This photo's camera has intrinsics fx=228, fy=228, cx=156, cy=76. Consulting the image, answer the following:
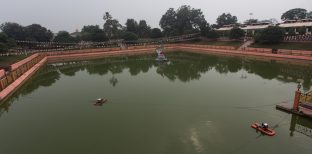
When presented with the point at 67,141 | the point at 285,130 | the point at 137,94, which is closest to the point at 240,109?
the point at 285,130

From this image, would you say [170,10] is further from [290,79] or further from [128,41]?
[290,79]

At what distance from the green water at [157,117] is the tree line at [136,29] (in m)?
30.5

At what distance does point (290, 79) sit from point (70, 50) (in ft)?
138

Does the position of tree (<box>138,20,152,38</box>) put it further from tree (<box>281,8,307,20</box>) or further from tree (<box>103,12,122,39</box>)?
tree (<box>281,8,307,20</box>)

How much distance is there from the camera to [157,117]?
45.0 ft

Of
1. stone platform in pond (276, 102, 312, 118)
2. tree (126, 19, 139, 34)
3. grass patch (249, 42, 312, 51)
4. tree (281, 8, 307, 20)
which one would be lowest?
stone platform in pond (276, 102, 312, 118)

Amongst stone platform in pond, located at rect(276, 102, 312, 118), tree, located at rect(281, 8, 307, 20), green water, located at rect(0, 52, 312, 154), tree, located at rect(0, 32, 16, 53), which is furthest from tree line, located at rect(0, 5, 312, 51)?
stone platform in pond, located at rect(276, 102, 312, 118)

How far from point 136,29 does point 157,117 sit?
55268 millimetres

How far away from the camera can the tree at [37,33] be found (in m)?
52.4

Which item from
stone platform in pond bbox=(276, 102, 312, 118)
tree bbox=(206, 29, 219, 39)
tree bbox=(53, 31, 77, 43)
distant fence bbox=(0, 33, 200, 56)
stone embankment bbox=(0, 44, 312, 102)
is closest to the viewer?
stone platform in pond bbox=(276, 102, 312, 118)

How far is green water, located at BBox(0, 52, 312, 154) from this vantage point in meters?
10.5

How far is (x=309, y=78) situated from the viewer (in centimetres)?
2186

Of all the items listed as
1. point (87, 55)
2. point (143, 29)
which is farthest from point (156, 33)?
point (87, 55)

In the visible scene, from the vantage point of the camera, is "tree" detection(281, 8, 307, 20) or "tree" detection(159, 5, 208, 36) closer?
"tree" detection(159, 5, 208, 36)
